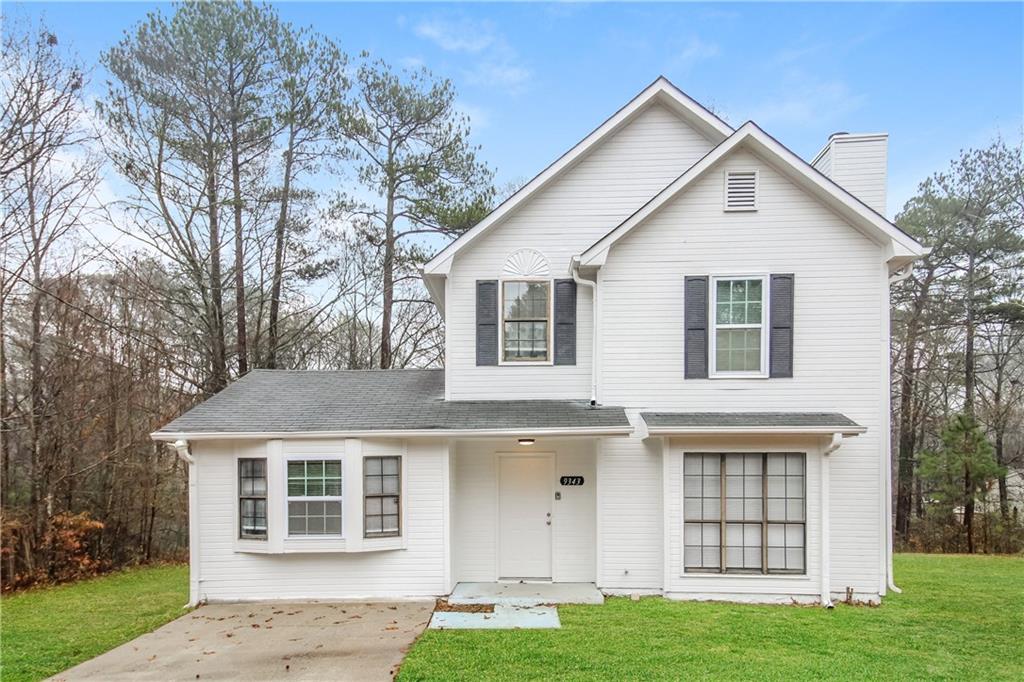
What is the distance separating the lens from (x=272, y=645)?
605cm

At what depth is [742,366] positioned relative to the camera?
7.94 metres

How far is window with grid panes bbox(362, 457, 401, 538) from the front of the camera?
25.3ft

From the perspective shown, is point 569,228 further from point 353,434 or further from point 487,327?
point 353,434

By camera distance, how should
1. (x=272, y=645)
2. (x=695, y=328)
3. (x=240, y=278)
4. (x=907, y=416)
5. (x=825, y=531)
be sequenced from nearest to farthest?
(x=272, y=645) < (x=825, y=531) < (x=695, y=328) < (x=240, y=278) < (x=907, y=416)

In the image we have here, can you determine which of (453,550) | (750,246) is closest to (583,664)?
(453,550)

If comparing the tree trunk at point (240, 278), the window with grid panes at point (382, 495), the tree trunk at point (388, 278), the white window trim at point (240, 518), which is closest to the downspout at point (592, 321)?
the window with grid panes at point (382, 495)

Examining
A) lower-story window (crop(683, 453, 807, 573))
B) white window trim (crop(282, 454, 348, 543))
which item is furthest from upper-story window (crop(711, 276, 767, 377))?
white window trim (crop(282, 454, 348, 543))

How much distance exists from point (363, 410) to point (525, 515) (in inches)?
123

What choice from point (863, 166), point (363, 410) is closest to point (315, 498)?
point (363, 410)

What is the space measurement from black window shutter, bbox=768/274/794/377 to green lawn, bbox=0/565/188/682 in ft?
31.0

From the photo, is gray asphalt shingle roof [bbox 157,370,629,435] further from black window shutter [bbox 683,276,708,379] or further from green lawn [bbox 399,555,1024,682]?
green lawn [bbox 399,555,1024,682]

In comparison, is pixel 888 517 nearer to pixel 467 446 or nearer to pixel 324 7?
pixel 467 446

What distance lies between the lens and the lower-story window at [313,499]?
7.63m

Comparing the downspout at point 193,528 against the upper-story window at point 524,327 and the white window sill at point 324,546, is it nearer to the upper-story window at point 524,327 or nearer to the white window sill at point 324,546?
the white window sill at point 324,546
